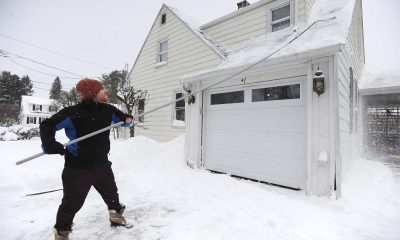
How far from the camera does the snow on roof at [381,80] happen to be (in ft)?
33.7

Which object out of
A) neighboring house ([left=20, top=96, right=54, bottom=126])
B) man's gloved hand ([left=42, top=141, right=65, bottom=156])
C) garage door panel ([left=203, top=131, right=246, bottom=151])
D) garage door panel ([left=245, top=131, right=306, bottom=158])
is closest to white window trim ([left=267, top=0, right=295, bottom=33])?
garage door panel ([left=203, top=131, right=246, bottom=151])

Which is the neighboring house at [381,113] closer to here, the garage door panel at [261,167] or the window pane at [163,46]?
the garage door panel at [261,167]

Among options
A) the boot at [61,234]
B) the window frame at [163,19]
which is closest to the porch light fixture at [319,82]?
the boot at [61,234]

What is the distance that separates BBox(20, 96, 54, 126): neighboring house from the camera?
133 feet

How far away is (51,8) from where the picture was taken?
42375 millimetres

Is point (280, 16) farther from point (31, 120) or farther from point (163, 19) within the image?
point (31, 120)

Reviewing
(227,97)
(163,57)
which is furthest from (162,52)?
(227,97)

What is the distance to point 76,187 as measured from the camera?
2.57 meters

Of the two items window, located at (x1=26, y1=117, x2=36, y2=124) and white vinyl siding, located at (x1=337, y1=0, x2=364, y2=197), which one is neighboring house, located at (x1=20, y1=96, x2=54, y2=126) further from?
white vinyl siding, located at (x1=337, y1=0, x2=364, y2=197)

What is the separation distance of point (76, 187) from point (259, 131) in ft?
13.1

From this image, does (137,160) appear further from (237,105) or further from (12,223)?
(12,223)

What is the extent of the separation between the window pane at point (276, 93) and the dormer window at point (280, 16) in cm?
424

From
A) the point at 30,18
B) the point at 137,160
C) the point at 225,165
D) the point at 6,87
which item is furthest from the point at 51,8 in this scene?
the point at 225,165

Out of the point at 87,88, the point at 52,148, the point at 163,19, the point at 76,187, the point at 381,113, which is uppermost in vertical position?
the point at 163,19
